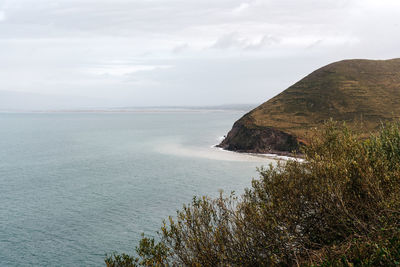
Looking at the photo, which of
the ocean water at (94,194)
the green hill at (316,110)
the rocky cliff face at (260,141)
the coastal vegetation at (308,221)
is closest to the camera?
the coastal vegetation at (308,221)

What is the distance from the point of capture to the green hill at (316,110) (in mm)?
134750

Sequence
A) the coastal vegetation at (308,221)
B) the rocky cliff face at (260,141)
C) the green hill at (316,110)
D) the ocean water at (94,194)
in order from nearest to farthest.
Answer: the coastal vegetation at (308,221) → the ocean water at (94,194) → the rocky cliff face at (260,141) → the green hill at (316,110)

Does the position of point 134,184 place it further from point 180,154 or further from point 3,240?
point 180,154

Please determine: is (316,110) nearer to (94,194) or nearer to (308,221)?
(94,194)

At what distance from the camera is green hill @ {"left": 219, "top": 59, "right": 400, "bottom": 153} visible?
5305 inches

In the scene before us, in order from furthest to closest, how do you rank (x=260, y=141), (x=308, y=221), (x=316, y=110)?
(x=316, y=110)
(x=260, y=141)
(x=308, y=221)

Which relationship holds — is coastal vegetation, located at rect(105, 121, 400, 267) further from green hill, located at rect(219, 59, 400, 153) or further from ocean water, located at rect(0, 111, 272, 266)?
green hill, located at rect(219, 59, 400, 153)

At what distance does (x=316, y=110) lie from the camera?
16288 cm

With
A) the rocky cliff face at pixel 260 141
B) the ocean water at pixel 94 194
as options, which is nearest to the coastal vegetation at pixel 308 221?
the ocean water at pixel 94 194

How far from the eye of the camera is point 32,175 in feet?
317

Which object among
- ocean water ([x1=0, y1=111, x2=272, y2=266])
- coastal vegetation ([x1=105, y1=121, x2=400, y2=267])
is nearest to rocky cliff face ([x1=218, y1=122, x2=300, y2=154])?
ocean water ([x1=0, y1=111, x2=272, y2=266])

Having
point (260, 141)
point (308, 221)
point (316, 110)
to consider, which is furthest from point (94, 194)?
point (316, 110)

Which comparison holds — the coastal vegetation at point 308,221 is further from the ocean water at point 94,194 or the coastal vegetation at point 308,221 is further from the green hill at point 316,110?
the green hill at point 316,110

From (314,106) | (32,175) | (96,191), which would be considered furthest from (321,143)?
(314,106)
